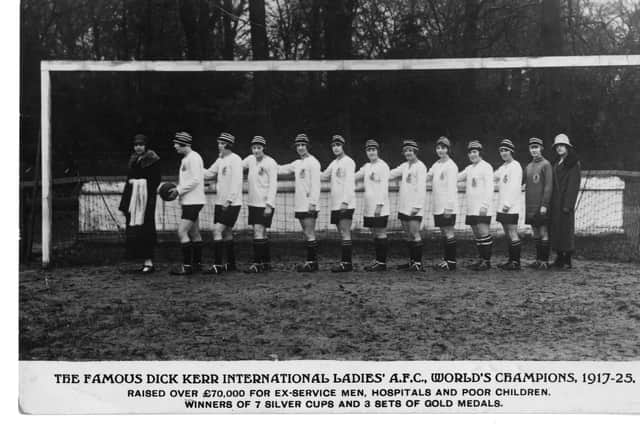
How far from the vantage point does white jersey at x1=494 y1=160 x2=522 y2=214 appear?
5.02 m

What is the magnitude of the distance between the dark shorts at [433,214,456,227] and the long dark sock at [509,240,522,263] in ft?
1.69

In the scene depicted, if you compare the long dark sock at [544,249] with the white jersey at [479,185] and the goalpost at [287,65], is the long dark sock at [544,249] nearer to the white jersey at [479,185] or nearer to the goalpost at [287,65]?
the white jersey at [479,185]

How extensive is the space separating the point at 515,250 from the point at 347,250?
137cm

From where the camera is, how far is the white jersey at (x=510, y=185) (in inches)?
A: 198

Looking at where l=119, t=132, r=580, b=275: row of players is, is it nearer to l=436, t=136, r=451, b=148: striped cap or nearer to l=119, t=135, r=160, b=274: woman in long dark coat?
l=436, t=136, r=451, b=148: striped cap

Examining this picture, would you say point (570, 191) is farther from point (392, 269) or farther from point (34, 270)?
point (34, 270)

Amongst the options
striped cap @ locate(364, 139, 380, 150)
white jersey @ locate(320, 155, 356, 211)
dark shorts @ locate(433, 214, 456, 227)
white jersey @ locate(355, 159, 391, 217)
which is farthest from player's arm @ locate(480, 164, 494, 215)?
white jersey @ locate(320, 155, 356, 211)

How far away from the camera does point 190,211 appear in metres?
4.98

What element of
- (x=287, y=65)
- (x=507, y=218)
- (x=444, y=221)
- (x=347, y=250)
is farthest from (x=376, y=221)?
(x=287, y=65)

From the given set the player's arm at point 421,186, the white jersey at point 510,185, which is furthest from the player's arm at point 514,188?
the player's arm at point 421,186

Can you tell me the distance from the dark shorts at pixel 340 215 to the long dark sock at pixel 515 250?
4.36ft

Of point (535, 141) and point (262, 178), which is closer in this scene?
point (535, 141)

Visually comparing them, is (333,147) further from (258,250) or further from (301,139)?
(258,250)

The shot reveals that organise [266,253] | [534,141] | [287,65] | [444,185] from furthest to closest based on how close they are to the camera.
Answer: [266,253] → [444,185] → [534,141] → [287,65]
